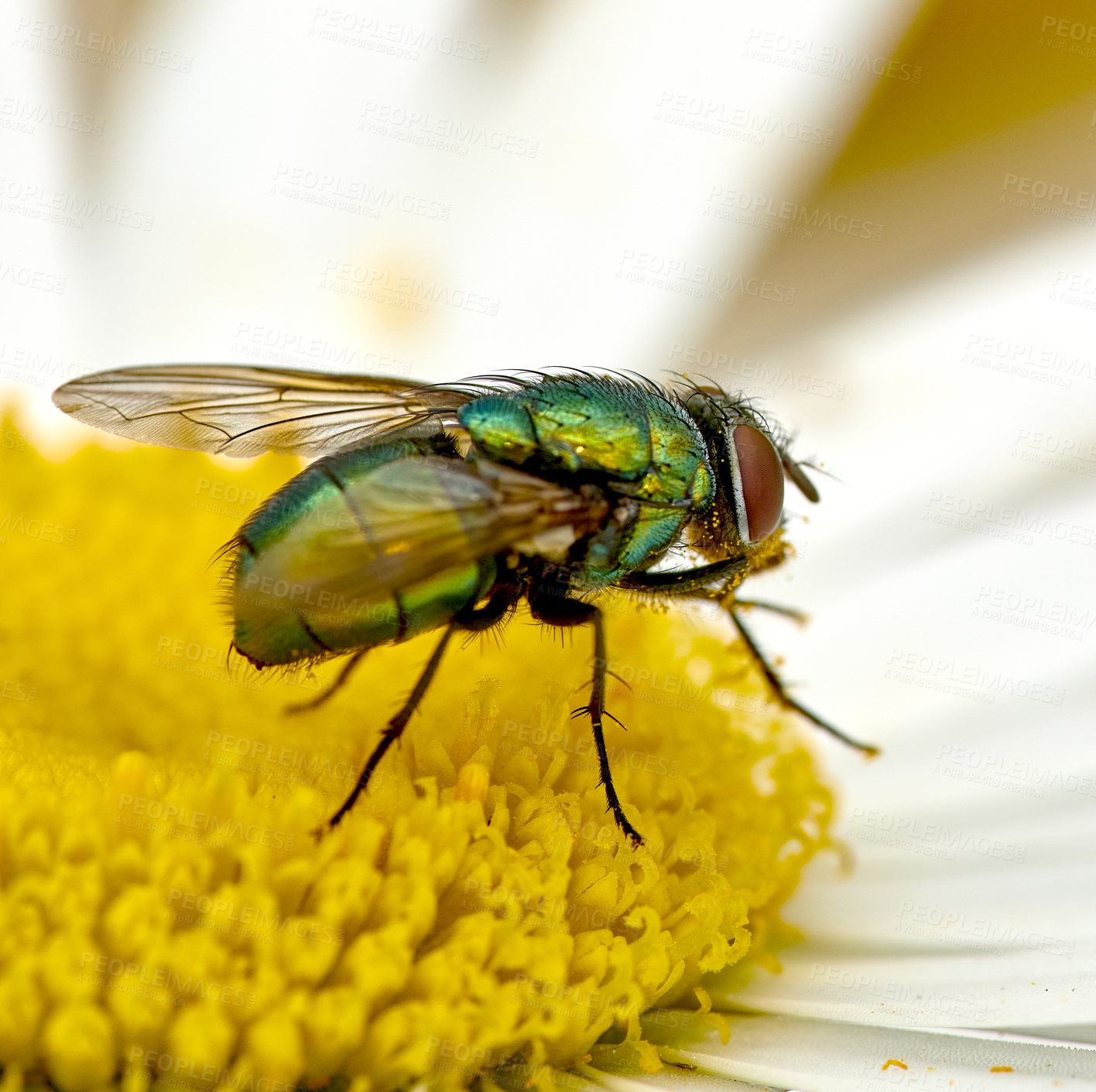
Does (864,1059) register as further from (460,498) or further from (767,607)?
(460,498)

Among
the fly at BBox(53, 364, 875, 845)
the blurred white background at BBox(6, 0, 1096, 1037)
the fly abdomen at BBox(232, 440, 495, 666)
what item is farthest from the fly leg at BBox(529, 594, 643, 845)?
the blurred white background at BBox(6, 0, 1096, 1037)

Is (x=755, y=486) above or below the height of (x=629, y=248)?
above

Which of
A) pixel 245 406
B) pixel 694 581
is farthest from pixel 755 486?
pixel 245 406

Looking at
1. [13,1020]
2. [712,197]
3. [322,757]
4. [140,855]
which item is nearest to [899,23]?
[712,197]

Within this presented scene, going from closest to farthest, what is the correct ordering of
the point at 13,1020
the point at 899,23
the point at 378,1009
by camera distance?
1. the point at 13,1020
2. the point at 378,1009
3. the point at 899,23

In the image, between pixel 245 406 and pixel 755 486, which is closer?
pixel 755 486

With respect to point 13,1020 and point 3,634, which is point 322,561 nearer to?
point 13,1020
